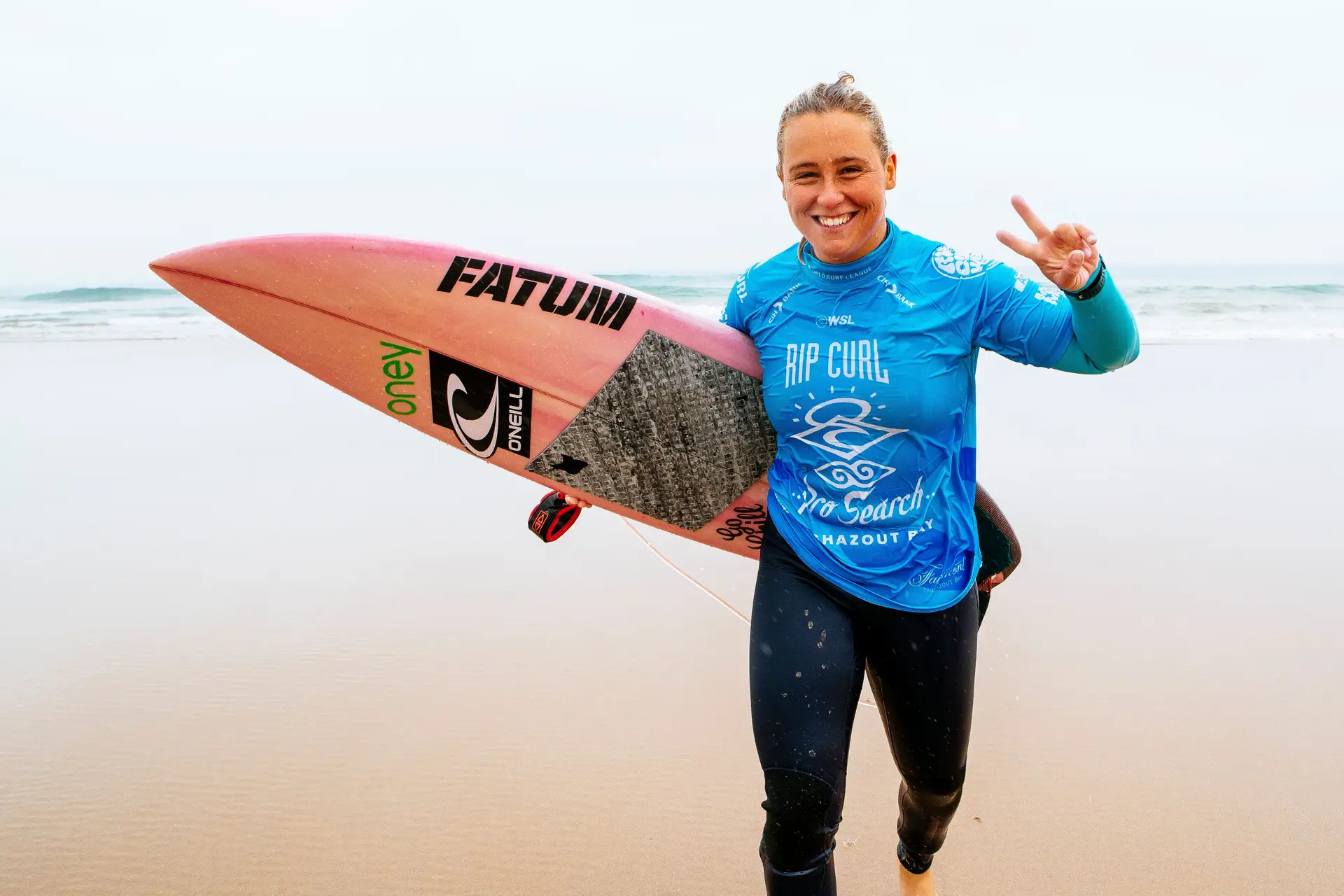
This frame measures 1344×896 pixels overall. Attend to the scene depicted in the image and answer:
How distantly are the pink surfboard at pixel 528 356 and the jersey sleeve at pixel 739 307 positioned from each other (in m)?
0.11

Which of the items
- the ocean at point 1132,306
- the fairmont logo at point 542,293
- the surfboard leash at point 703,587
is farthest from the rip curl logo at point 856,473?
the ocean at point 1132,306

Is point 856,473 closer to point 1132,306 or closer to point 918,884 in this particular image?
point 918,884

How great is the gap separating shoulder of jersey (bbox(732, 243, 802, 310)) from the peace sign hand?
486 mm

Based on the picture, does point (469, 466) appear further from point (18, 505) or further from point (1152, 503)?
point (1152, 503)

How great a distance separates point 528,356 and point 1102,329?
4.61ft

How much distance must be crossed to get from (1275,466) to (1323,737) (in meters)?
3.17

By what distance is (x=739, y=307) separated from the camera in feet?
7.22

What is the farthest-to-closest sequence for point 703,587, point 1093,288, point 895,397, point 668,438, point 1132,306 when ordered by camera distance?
point 1132,306 → point 703,587 → point 668,438 → point 895,397 → point 1093,288

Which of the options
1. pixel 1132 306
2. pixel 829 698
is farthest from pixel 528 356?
pixel 1132 306

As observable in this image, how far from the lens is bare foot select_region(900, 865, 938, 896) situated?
7.35ft

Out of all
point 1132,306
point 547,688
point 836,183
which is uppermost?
point 836,183

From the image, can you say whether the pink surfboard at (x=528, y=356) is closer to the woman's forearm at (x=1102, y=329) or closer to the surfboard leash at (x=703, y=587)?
the surfboard leash at (x=703, y=587)

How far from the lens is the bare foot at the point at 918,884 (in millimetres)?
2240

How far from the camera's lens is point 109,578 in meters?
4.11
